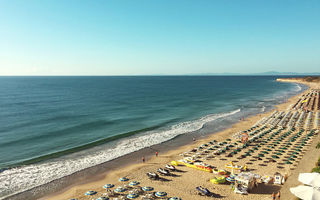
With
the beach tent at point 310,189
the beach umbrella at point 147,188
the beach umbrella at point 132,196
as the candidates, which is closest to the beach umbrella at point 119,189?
the beach umbrella at point 132,196

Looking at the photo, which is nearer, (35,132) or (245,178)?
(245,178)

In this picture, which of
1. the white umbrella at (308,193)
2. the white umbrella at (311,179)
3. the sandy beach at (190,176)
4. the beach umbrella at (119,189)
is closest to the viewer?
the white umbrella at (308,193)

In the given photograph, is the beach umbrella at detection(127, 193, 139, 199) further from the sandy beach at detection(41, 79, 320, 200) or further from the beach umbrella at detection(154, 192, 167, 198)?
the sandy beach at detection(41, 79, 320, 200)

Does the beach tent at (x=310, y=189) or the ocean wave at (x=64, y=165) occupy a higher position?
the beach tent at (x=310, y=189)

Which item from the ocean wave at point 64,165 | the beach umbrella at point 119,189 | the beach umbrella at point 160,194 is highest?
the beach umbrella at point 160,194

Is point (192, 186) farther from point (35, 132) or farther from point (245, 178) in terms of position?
point (35, 132)

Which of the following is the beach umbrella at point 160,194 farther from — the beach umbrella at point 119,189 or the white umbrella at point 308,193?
the white umbrella at point 308,193

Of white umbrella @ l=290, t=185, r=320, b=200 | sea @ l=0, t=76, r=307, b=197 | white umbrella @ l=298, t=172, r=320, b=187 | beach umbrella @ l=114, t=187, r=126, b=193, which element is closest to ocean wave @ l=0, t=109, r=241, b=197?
sea @ l=0, t=76, r=307, b=197

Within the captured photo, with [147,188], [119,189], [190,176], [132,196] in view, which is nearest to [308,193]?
[190,176]

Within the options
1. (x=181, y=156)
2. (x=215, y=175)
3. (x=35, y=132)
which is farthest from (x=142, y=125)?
(x=215, y=175)
